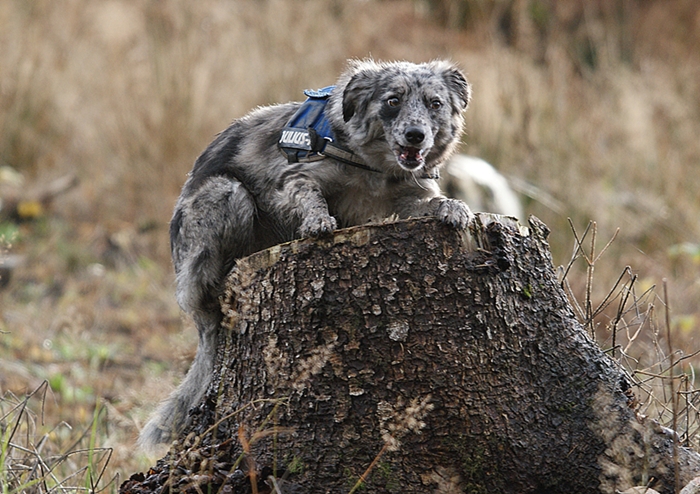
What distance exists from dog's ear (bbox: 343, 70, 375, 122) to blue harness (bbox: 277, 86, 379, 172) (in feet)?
0.36

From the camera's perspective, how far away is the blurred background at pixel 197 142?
7.14 m

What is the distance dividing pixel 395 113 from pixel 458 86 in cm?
41

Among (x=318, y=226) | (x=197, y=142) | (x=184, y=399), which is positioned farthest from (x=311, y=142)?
(x=197, y=142)

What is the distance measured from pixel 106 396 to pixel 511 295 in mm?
3515

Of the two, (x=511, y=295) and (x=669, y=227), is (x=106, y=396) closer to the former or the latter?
(x=511, y=295)

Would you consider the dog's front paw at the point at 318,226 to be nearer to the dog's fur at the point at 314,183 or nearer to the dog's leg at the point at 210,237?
the dog's fur at the point at 314,183

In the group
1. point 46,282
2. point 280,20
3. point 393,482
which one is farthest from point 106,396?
point 280,20

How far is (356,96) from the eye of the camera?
3.56m

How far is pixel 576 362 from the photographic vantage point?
2930mm

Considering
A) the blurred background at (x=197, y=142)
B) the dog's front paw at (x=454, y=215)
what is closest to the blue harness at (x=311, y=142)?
the dog's front paw at (x=454, y=215)

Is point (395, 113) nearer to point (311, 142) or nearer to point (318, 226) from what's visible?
point (311, 142)

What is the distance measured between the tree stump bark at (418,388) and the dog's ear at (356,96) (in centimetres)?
91

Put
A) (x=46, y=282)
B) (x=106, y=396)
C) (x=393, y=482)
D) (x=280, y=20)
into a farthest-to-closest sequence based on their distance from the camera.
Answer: (x=280, y=20)
(x=46, y=282)
(x=106, y=396)
(x=393, y=482)

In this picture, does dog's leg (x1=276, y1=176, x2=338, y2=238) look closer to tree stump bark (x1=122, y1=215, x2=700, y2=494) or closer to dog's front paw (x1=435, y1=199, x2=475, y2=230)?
tree stump bark (x1=122, y1=215, x2=700, y2=494)
